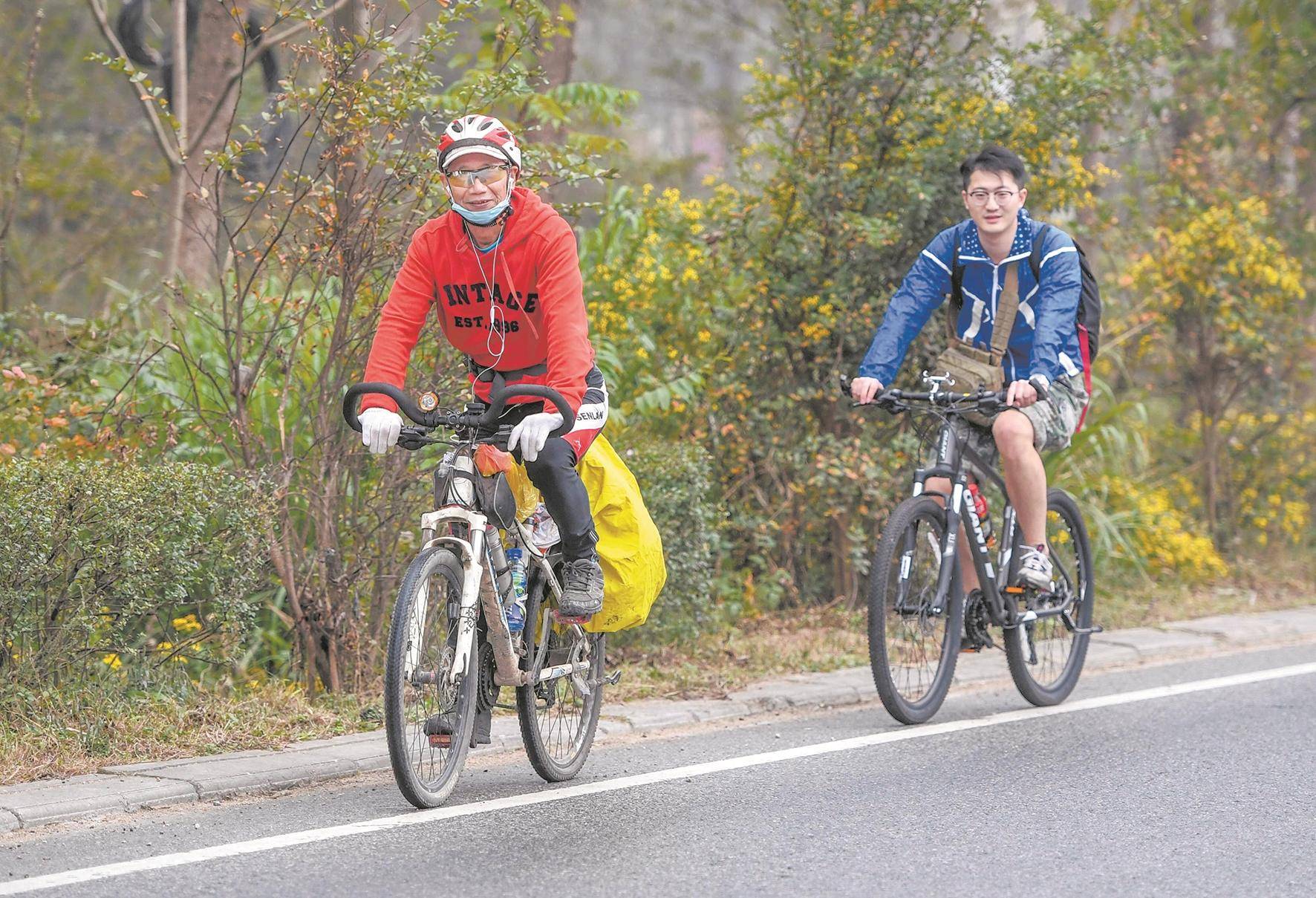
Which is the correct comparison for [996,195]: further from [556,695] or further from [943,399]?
[556,695]

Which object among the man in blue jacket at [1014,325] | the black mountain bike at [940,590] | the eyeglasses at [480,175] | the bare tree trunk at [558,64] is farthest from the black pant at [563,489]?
the bare tree trunk at [558,64]

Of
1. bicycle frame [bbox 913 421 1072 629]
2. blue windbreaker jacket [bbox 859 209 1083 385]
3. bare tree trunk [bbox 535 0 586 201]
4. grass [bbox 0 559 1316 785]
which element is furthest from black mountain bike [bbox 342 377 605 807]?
bare tree trunk [bbox 535 0 586 201]

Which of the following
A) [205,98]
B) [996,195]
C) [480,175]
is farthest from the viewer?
[205,98]

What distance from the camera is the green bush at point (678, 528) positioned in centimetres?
738

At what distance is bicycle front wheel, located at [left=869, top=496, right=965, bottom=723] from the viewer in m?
6.10

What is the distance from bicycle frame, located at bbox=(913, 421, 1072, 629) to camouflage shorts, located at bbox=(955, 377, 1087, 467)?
6cm

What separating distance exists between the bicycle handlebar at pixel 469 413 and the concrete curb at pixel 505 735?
1283 millimetres

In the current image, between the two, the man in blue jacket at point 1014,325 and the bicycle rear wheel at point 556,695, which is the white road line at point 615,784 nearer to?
the bicycle rear wheel at point 556,695

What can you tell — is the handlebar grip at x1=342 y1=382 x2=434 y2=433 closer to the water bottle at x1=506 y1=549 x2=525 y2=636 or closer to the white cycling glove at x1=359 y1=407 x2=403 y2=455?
the white cycling glove at x1=359 y1=407 x2=403 y2=455

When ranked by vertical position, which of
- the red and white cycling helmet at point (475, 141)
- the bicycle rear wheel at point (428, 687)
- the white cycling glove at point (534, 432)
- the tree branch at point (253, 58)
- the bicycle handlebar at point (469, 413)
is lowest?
the bicycle rear wheel at point (428, 687)

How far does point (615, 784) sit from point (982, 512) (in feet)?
6.95

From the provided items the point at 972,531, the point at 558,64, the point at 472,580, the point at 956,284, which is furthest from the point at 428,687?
the point at 558,64

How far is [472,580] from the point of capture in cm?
469

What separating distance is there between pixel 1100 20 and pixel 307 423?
5.09 metres
